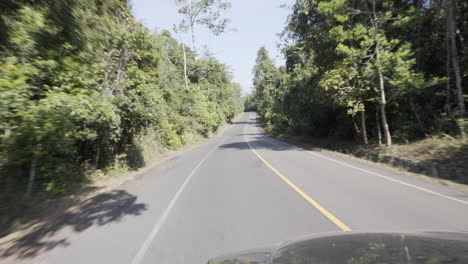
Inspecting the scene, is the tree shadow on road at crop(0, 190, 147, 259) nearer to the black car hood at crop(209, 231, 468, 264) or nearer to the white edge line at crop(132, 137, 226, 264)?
the white edge line at crop(132, 137, 226, 264)

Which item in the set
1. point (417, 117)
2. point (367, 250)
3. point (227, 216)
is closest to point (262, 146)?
point (417, 117)

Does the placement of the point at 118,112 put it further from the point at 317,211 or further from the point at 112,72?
the point at 317,211

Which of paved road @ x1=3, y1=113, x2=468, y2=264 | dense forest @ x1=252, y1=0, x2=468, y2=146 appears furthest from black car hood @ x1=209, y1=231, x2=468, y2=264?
dense forest @ x1=252, y1=0, x2=468, y2=146

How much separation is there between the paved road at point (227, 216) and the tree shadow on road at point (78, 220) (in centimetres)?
2

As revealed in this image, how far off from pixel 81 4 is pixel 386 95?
14.8 metres

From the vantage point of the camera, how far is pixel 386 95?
1431 centimetres

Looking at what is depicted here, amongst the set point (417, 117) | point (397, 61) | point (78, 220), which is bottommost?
point (78, 220)

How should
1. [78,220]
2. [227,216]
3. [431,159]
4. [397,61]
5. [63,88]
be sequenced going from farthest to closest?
1. [397,61]
2. [431,159]
3. [63,88]
4. [78,220]
5. [227,216]

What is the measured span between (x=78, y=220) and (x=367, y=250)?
18.4 feet

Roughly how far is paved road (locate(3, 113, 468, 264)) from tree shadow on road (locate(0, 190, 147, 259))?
21 millimetres

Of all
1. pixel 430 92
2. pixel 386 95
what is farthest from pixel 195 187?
pixel 430 92

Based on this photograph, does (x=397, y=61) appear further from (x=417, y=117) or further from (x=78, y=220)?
Answer: (x=78, y=220)

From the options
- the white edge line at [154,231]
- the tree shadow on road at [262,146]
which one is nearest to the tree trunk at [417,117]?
the tree shadow on road at [262,146]

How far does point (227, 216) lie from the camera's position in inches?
206
